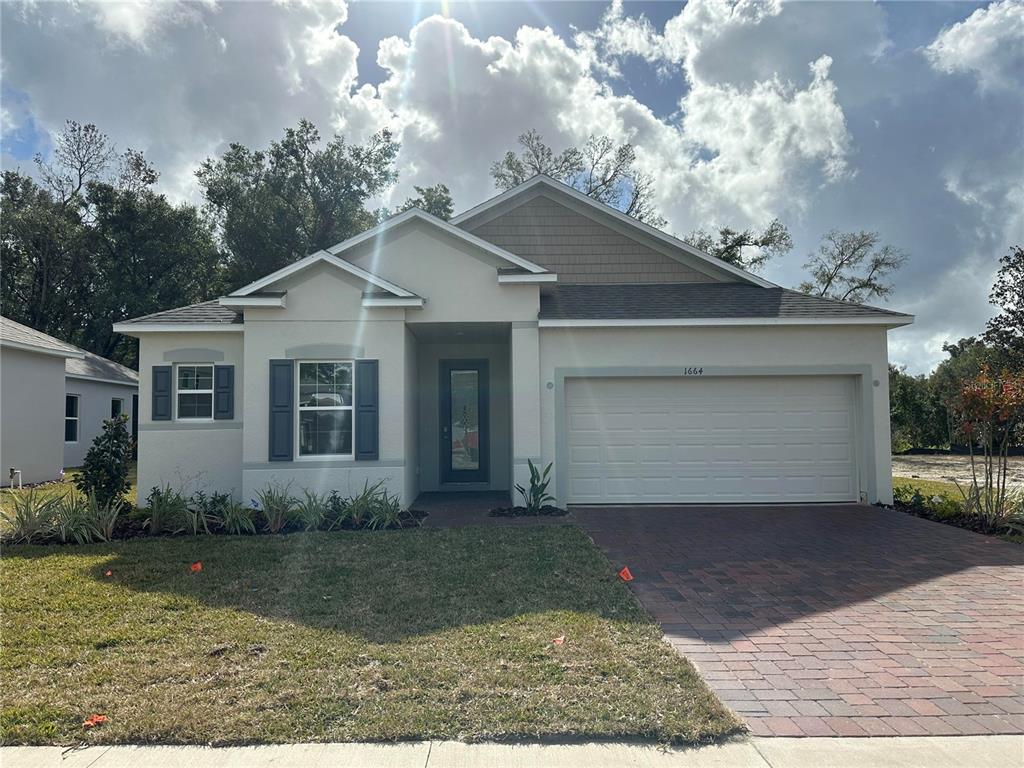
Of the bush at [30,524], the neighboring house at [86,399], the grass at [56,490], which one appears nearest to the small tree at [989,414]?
the bush at [30,524]

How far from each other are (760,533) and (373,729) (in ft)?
22.2

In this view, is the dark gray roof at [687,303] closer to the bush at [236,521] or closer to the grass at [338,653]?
the grass at [338,653]

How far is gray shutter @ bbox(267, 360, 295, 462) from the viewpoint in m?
10.1

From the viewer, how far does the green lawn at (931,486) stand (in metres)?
11.5

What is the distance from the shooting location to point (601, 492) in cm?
1090

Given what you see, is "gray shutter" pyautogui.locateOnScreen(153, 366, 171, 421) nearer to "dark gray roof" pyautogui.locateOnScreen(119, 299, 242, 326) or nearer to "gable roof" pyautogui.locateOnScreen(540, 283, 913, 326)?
"dark gray roof" pyautogui.locateOnScreen(119, 299, 242, 326)

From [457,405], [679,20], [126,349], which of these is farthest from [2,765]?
[126,349]

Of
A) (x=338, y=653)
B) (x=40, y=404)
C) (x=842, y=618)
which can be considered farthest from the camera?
(x=40, y=404)

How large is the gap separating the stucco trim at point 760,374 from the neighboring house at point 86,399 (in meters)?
13.6

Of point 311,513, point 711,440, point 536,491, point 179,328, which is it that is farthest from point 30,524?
point 711,440

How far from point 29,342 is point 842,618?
1786cm

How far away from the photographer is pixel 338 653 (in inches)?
172

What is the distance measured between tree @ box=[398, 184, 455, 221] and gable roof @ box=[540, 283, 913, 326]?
17019mm

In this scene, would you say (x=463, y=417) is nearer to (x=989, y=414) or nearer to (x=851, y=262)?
(x=989, y=414)
